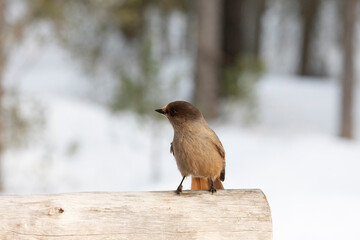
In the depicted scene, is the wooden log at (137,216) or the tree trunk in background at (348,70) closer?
the wooden log at (137,216)

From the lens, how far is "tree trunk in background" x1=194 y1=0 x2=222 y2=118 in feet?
32.2

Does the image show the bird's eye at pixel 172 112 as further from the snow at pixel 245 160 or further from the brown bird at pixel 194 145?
the snow at pixel 245 160

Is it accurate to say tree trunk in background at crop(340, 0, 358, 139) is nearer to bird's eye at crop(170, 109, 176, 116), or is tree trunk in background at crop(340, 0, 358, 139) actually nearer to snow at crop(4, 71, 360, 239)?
snow at crop(4, 71, 360, 239)

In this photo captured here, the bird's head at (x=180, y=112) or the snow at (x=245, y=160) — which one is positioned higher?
the bird's head at (x=180, y=112)

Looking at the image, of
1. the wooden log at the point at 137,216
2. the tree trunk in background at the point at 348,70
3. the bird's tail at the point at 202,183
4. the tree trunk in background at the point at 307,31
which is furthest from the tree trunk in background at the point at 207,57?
the wooden log at the point at 137,216

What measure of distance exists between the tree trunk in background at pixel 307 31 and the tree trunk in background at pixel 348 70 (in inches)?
227

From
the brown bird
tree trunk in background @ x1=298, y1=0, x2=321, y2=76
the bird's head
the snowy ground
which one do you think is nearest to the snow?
the snowy ground

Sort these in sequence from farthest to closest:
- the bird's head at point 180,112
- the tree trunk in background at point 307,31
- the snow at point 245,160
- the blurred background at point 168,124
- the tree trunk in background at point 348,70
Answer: the tree trunk in background at point 307,31
the tree trunk in background at point 348,70
the blurred background at point 168,124
the snow at point 245,160
the bird's head at point 180,112

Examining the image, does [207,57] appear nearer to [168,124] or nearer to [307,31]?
[168,124]

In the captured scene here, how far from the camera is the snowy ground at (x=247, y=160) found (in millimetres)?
4927

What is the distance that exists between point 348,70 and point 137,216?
23.0 feet

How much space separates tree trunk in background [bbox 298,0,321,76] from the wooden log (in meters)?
12.5

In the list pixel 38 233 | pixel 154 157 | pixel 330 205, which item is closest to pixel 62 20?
pixel 154 157

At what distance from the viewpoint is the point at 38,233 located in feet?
8.18
